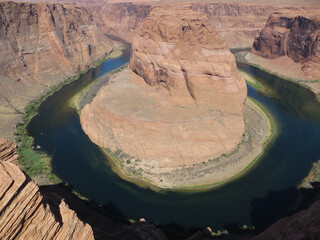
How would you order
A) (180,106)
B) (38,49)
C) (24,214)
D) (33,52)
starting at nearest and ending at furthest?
(24,214) → (180,106) → (33,52) → (38,49)

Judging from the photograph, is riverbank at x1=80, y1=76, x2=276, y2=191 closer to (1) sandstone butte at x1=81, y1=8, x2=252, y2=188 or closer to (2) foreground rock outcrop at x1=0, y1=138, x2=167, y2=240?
(1) sandstone butte at x1=81, y1=8, x2=252, y2=188

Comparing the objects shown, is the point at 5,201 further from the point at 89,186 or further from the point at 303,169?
the point at 303,169

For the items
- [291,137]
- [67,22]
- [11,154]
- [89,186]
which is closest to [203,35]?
[291,137]

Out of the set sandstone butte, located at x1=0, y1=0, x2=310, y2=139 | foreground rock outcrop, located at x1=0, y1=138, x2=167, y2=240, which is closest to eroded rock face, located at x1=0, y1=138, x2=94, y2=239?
foreground rock outcrop, located at x1=0, y1=138, x2=167, y2=240

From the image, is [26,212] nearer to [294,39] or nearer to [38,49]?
[38,49]

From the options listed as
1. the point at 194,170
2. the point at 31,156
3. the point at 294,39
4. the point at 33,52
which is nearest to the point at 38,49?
the point at 33,52

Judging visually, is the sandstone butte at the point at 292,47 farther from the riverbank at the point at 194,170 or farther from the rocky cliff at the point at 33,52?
the rocky cliff at the point at 33,52
